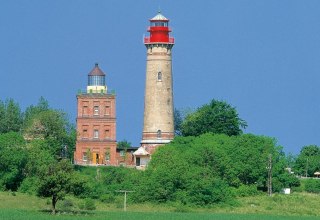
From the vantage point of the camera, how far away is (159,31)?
15412 cm

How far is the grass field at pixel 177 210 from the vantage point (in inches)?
4215

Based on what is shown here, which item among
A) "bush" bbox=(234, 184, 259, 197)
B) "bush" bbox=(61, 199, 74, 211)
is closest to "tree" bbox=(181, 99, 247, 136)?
"bush" bbox=(234, 184, 259, 197)

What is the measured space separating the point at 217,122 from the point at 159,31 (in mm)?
10625

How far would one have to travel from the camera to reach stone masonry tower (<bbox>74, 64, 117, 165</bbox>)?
497 feet

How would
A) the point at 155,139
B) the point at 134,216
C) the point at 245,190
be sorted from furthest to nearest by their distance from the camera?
the point at 155,139 → the point at 245,190 → the point at 134,216

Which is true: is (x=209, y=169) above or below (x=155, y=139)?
below

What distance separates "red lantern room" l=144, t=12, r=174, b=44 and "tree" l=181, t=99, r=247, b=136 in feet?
30.3

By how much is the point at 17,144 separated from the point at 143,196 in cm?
1515

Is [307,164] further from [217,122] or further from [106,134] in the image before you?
[106,134]

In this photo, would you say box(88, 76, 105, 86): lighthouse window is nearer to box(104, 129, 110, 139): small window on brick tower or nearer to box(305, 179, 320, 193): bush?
box(104, 129, 110, 139): small window on brick tower

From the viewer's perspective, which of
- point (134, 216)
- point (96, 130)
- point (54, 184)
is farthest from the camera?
point (96, 130)

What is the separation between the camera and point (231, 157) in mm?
141125

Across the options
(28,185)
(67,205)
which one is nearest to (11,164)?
(28,185)

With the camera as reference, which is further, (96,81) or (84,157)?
(96,81)
